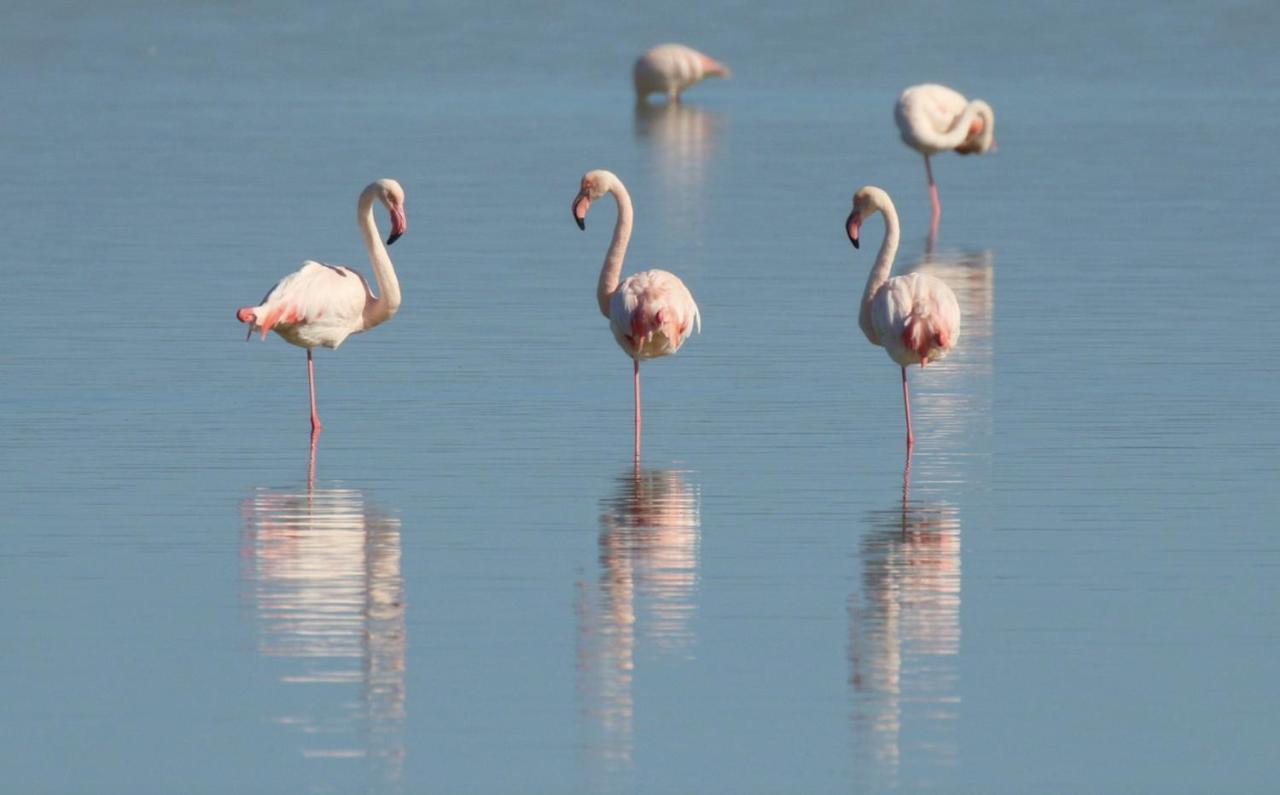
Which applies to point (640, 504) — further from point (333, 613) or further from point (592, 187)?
point (592, 187)

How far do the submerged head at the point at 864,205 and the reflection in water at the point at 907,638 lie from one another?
8.22ft

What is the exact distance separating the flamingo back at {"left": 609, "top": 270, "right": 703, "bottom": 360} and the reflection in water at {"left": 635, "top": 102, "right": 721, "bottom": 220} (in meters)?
9.04

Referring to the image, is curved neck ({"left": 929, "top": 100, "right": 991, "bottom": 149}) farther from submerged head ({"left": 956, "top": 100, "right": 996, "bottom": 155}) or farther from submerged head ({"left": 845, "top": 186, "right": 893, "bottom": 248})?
submerged head ({"left": 845, "top": 186, "right": 893, "bottom": 248})

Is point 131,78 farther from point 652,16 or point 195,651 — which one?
point 195,651

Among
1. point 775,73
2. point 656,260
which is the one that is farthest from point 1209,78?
point 656,260

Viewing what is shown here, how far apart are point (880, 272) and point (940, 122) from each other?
12582 millimetres

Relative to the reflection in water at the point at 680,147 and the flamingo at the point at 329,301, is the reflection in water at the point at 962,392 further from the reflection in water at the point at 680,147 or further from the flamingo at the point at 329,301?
the reflection in water at the point at 680,147

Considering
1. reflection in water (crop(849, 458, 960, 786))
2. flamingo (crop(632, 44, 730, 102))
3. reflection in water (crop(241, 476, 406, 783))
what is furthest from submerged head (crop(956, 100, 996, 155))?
reflection in water (crop(241, 476, 406, 783))

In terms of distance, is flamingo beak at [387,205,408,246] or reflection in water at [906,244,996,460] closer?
reflection in water at [906,244,996,460]

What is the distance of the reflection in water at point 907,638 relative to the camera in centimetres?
623

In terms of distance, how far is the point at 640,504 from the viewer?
29.9 ft

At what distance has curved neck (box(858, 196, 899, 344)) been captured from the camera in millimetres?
10781

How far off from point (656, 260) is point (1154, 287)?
11.4ft

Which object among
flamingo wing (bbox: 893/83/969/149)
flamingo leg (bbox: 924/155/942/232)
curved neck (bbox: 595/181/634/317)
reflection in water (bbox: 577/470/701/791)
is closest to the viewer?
reflection in water (bbox: 577/470/701/791)
